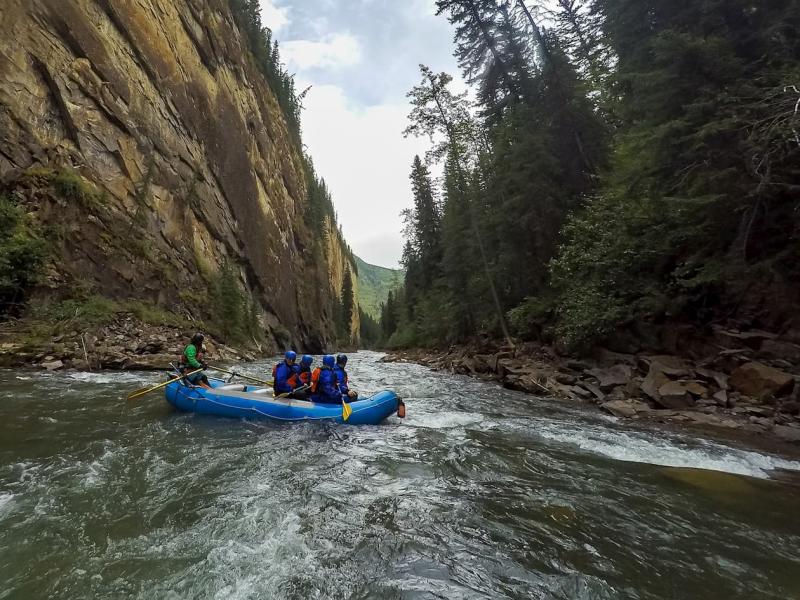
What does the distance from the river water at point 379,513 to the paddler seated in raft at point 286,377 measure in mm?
1257

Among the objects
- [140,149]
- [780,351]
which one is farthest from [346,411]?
[140,149]

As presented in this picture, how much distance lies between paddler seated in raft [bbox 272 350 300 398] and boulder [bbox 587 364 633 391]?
7.36 m

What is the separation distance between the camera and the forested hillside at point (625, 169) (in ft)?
26.2

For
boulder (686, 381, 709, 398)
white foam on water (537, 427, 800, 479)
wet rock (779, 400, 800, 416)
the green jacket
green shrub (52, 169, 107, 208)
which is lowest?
white foam on water (537, 427, 800, 479)

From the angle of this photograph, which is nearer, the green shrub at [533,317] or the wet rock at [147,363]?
the wet rock at [147,363]

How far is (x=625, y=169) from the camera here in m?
11.4

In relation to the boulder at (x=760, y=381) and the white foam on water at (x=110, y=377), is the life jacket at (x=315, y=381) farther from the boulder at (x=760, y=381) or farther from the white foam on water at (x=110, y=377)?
the boulder at (x=760, y=381)

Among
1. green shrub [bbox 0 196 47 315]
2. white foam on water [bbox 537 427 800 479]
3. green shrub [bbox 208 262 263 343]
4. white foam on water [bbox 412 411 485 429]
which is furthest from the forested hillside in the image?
green shrub [bbox 0 196 47 315]

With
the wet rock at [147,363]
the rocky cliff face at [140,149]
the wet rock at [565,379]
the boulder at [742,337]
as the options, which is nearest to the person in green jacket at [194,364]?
the wet rock at [147,363]

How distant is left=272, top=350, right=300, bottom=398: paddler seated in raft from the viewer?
8.70 m

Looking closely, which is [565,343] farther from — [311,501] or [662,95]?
[311,501]

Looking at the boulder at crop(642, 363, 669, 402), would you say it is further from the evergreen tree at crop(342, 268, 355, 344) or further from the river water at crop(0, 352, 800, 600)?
the evergreen tree at crop(342, 268, 355, 344)

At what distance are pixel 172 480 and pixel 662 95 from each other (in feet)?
37.3

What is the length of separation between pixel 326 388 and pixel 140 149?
16475 mm
